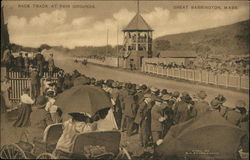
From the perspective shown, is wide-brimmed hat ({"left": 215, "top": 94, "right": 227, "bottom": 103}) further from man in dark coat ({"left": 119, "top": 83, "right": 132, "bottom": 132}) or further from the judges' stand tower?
man in dark coat ({"left": 119, "top": 83, "right": 132, "bottom": 132})

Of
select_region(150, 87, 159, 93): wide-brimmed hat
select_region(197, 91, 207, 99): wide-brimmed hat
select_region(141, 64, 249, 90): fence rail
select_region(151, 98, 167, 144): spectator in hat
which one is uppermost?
select_region(141, 64, 249, 90): fence rail

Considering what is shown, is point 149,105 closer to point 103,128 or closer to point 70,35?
point 103,128

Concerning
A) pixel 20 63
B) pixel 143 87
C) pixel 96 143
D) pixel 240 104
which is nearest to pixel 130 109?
pixel 143 87

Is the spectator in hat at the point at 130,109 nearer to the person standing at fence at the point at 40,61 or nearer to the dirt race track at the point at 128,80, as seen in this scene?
the dirt race track at the point at 128,80

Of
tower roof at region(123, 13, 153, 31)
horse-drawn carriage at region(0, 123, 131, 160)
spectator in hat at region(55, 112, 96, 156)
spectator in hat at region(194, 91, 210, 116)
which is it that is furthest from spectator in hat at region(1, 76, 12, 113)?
spectator in hat at region(194, 91, 210, 116)

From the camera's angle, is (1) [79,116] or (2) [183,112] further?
(2) [183,112]

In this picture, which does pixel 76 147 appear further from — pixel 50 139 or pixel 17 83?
pixel 17 83

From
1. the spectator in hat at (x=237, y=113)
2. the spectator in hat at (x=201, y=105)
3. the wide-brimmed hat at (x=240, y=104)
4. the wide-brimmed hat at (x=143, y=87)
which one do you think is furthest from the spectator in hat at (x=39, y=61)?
the wide-brimmed hat at (x=240, y=104)
